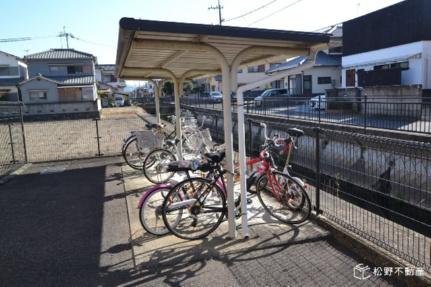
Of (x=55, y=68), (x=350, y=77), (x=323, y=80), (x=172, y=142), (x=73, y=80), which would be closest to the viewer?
(x=172, y=142)

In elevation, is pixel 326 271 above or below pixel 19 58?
below

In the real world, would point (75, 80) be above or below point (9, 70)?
below

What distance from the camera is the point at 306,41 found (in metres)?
3.99

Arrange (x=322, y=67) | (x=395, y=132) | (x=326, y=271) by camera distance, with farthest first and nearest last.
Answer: (x=322, y=67) → (x=395, y=132) → (x=326, y=271)

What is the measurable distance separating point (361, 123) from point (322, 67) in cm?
2597

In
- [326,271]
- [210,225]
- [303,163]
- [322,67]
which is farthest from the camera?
[322,67]

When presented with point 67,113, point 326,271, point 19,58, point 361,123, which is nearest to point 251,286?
point 326,271

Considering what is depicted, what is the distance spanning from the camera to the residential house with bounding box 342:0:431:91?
900 inches

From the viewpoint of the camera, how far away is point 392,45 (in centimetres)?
2552

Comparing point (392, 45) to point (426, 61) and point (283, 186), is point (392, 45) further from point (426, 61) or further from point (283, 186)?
point (283, 186)

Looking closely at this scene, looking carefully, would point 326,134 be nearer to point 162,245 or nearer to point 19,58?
point 162,245

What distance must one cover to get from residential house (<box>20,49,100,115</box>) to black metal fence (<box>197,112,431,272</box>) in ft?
105

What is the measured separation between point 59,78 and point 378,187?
138ft

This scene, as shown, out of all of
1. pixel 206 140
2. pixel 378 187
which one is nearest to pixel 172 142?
pixel 206 140
